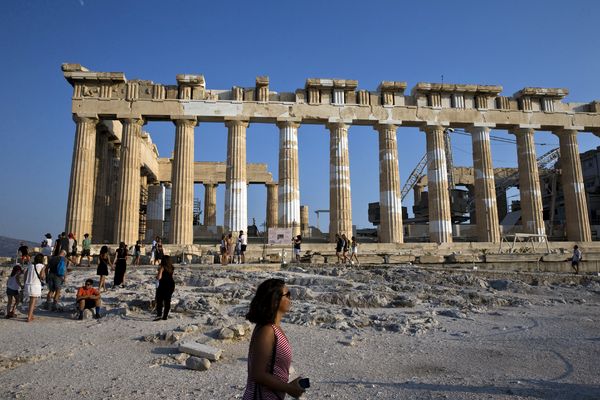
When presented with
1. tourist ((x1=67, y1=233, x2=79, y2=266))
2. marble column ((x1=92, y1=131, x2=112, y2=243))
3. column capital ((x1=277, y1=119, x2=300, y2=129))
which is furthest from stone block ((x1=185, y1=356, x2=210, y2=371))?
marble column ((x1=92, y1=131, x2=112, y2=243))

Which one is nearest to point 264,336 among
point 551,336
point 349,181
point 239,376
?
point 239,376

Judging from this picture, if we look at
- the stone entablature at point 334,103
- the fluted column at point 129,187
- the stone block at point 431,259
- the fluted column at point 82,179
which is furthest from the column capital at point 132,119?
the stone block at point 431,259

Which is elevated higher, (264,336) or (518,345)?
(264,336)

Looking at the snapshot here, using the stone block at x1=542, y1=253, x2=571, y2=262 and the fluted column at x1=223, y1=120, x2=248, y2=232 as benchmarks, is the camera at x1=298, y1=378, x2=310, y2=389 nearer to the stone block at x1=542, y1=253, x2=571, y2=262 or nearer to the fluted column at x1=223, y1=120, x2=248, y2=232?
the stone block at x1=542, y1=253, x2=571, y2=262

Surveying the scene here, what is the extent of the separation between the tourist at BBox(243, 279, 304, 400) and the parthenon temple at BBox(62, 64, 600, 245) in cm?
2350

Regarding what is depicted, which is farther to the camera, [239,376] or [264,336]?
[239,376]

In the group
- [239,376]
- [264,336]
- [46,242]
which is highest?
[46,242]

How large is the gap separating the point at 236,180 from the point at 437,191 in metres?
13.0

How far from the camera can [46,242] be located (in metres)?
17.6

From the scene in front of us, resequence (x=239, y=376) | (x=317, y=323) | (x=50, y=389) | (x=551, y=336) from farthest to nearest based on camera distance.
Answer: (x=317, y=323)
(x=551, y=336)
(x=239, y=376)
(x=50, y=389)

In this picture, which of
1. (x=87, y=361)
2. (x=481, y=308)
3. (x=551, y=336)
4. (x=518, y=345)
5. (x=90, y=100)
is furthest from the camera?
(x=90, y=100)

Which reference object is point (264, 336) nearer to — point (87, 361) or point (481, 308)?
point (87, 361)

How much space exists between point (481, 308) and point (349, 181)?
1681cm

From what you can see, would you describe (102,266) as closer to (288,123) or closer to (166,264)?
(166,264)
